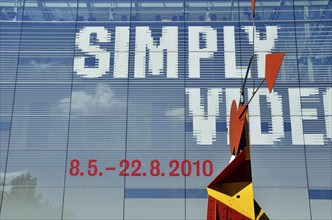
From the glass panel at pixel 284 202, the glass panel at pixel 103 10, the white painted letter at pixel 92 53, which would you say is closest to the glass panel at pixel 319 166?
the glass panel at pixel 284 202

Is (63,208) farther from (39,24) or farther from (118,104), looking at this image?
(39,24)

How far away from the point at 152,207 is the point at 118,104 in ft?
7.51

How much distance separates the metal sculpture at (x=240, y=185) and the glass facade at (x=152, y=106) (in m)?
5.48

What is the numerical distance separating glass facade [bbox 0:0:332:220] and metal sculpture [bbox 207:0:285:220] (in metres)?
5.48

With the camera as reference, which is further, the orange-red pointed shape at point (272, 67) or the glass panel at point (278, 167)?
the glass panel at point (278, 167)

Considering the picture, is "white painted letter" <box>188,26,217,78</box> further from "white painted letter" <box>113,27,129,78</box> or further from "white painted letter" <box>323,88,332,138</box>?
"white painted letter" <box>323,88,332,138</box>

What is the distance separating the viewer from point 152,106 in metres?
10.5

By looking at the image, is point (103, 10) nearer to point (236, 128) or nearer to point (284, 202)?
point (284, 202)

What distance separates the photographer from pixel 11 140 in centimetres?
1025

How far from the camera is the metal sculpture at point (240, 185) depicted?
13.6ft

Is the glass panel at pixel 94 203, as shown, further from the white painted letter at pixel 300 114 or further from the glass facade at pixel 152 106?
the white painted letter at pixel 300 114

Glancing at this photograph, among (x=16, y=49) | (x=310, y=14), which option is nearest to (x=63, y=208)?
(x=16, y=49)

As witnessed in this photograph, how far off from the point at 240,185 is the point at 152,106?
6.43 metres

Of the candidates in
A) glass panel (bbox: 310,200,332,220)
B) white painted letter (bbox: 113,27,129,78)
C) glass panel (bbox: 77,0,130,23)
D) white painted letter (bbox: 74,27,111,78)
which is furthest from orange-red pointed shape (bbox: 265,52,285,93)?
glass panel (bbox: 77,0,130,23)
